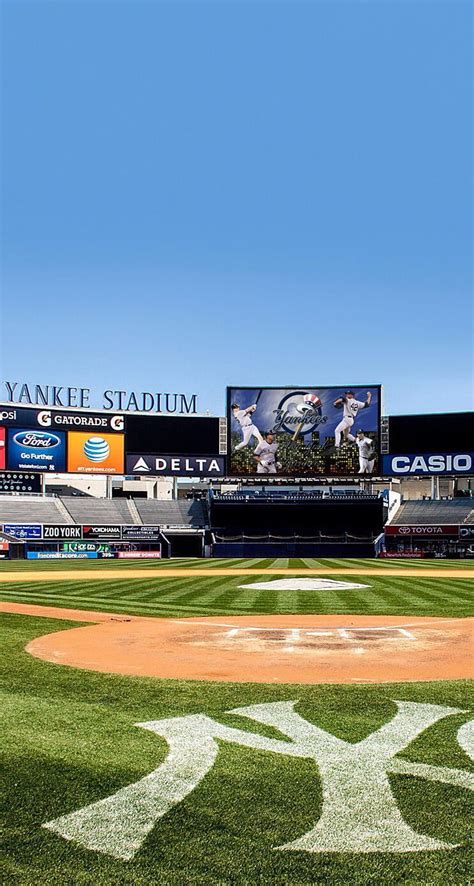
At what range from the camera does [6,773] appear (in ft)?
19.9

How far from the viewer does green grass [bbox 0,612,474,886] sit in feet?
14.6

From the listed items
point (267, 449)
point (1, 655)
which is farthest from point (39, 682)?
point (267, 449)

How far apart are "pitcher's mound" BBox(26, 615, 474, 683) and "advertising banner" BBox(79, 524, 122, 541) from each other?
45.4 m

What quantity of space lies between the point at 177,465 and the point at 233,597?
47279 mm

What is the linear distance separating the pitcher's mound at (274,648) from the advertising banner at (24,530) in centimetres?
4421

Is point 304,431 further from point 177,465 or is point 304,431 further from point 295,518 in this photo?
point 177,465

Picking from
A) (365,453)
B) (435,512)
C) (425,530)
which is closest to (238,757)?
(425,530)

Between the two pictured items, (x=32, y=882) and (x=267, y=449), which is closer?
(x=32, y=882)

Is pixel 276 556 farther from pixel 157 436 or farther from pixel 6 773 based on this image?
pixel 6 773

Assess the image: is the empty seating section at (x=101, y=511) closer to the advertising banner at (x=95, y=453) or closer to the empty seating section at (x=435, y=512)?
the advertising banner at (x=95, y=453)

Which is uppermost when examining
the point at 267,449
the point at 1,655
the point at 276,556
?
the point at 267,449

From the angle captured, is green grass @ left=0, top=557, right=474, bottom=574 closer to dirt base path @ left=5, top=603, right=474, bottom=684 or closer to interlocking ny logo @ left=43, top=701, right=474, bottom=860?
dirt base path @ left=5, top=603, right=474, bottom=684

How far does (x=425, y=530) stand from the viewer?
200ft

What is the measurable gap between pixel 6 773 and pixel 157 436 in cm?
6381
